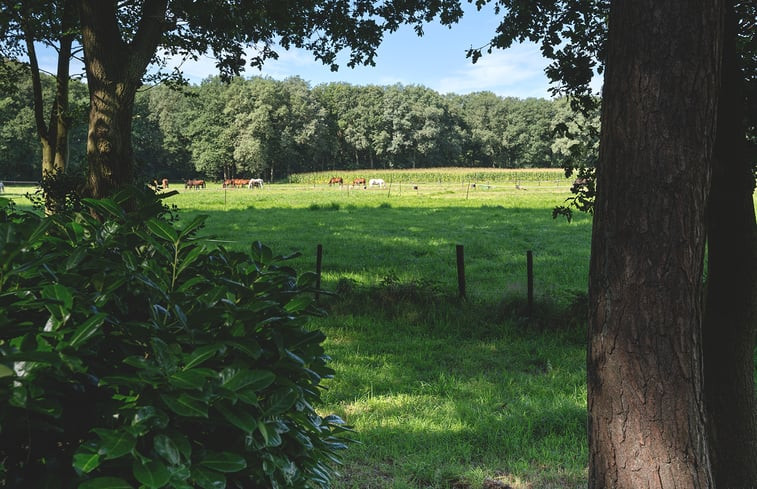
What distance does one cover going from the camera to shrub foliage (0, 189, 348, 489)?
60.8 inches

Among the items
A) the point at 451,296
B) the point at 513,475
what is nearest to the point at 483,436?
the point at 513,475

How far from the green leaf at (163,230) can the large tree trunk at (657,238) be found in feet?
6.63

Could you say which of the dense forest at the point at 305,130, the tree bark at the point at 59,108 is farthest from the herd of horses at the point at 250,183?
the tree bark at the point at 59,108

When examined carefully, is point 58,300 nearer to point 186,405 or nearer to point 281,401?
point 186,405

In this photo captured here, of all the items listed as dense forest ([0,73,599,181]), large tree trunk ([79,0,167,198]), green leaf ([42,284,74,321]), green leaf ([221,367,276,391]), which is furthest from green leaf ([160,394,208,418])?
dense forest ([0,73,599,181])

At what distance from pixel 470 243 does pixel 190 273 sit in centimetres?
1717

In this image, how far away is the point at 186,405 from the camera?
1.59 metres

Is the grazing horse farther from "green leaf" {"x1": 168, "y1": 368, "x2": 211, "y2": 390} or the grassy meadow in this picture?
"green leaf" {"x1": 168, "y1": 368, "x2": 211, "y2": 390}

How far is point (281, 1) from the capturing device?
9891 millimetres

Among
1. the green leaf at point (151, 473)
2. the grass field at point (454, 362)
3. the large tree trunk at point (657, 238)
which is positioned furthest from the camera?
the grass field at point (454, 362)

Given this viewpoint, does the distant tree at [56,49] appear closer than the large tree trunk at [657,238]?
No

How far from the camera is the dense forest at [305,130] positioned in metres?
79.2

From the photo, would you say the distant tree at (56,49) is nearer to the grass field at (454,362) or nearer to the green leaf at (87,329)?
the grass field at (454,362)

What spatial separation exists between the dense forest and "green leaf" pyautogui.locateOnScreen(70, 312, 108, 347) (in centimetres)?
7114
